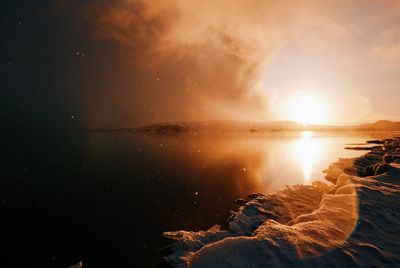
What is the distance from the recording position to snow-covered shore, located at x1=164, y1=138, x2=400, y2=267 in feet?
34.6

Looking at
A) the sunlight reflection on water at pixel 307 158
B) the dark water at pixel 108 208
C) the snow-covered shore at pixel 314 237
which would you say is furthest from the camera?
the sunlight reflection on water at pixel 307 158

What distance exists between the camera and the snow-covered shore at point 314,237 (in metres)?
10.5

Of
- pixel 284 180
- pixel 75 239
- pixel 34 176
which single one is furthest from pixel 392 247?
pixel 34 176

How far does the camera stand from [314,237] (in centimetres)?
1219

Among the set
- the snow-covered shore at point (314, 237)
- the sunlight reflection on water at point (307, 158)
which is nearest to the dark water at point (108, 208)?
the sunlight reflection on water at point (307, 158)

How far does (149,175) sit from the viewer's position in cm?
4422

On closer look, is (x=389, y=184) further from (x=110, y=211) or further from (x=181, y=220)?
(x=110, y=211)

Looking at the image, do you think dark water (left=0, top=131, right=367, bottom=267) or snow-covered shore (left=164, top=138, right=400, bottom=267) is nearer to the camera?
snow-covered shore (left=164, top=138, right=400, bottom=267)

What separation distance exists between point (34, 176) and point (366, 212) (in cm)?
4430

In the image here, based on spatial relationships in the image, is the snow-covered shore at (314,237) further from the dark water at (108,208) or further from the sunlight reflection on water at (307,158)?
the sunlight reflection on water at (307,158)

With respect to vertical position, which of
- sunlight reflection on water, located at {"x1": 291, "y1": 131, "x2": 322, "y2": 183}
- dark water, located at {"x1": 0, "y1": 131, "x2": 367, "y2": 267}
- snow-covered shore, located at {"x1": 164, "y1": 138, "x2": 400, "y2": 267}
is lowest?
sunlight reflection on water, located at {"x1": 291, "y1": 131, "x2": 322, "y2": 183}

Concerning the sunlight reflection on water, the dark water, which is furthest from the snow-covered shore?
the sunlight reflection on water

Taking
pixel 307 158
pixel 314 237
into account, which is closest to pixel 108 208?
pixel 314 237

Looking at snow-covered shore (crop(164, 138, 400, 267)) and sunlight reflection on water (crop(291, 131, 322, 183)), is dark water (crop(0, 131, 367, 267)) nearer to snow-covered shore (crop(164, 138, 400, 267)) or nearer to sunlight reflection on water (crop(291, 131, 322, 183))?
sunlight reflection on water (crop(291, 131, 322, 183))
